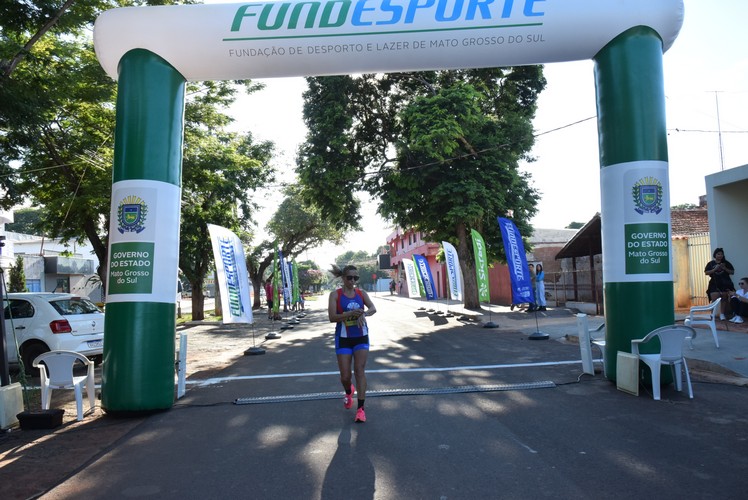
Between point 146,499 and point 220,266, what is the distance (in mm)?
6640

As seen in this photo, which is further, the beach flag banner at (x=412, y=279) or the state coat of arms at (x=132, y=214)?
the beach flag banner at (x=412, y=279)

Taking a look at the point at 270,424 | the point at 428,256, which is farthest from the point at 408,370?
the point at 428,256

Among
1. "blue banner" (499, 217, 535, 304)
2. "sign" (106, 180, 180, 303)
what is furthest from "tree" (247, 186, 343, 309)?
"sign" (106, 180, 180, 303)

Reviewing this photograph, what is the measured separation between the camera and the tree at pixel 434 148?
18438mm

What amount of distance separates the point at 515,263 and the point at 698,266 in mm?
7398

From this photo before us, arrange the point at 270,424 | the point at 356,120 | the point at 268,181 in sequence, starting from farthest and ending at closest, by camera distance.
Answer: the point at 268,181, the point at 356,120, the point at 270,424

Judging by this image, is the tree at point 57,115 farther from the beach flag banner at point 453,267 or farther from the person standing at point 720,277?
the person standing at point 720,277

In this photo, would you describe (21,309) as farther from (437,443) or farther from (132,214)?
(437,443)

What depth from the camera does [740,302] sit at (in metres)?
12.4

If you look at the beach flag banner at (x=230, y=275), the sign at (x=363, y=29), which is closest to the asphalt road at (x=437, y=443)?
the beach flag banner at (x=230, y=275)

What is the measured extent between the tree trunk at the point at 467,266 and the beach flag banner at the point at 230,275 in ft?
40.4

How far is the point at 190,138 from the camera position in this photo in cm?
1577

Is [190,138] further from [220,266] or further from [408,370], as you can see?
[408,370]

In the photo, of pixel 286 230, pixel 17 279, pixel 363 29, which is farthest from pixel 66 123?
pixel 286 230
